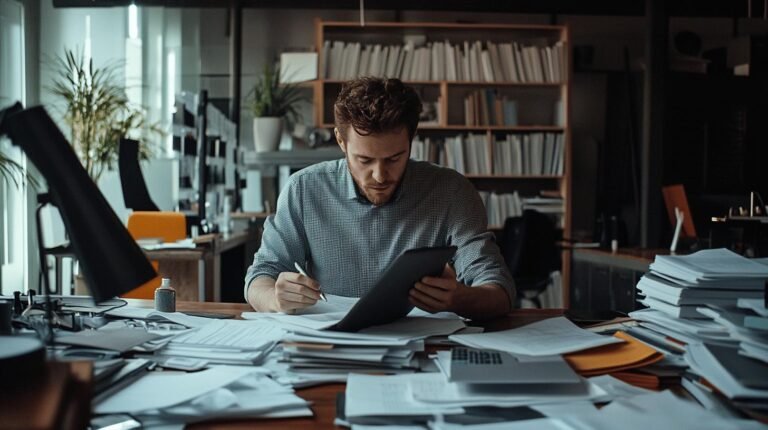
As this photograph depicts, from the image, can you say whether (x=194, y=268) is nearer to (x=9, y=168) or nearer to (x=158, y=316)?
(x=9, y=168)

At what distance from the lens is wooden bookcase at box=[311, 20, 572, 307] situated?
22.7 feet

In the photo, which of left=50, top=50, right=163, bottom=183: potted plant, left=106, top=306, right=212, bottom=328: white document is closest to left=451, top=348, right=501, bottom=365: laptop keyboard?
left=106, top=306, right=212, bottom=328: white document

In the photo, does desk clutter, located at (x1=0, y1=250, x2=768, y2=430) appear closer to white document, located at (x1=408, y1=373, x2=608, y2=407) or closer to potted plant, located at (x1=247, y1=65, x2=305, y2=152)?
white document, located at (x1=408, y1=373, x2=608, y2=407)

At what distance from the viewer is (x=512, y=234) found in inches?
→ 227

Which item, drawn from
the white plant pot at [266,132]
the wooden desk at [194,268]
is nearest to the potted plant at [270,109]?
the white plant pot at [266,132]

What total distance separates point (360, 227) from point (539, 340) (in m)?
0.90

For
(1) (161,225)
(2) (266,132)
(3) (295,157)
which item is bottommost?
(1) (161,225)

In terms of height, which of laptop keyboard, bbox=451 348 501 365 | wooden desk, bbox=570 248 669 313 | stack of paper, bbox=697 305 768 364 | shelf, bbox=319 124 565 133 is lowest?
wooden desk, bbox=570 248 669 313

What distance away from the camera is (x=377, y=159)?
6.95 feet

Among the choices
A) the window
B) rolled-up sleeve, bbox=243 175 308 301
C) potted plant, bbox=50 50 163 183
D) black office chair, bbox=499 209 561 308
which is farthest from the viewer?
potted plant, bbox=50 50 163 183

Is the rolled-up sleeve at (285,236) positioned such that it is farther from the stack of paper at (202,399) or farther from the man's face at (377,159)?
the stack of paper at (202,399)

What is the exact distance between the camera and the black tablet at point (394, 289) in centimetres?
143

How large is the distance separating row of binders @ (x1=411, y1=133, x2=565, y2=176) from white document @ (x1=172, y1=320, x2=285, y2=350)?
5.37 m

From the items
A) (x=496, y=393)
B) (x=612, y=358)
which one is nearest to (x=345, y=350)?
(x=496, y=393)
